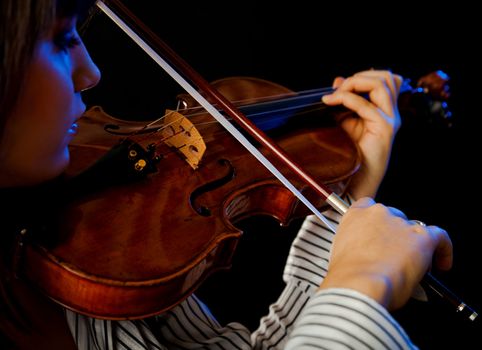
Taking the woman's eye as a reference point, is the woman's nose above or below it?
below

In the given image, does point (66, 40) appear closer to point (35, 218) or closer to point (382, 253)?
point (35, 218)

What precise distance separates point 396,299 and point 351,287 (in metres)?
0.07

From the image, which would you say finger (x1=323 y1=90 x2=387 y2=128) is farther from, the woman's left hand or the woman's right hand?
the woman's right hand

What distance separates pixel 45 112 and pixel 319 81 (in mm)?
Answer: 1096

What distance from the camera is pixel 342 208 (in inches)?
22.7

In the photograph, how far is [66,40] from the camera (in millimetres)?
456

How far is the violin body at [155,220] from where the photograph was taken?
48 centimetres

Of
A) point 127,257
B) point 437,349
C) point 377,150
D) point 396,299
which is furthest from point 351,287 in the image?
point 437,349

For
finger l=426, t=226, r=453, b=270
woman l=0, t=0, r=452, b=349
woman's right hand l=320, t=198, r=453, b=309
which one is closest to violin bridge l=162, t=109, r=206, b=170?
woman l=0, t=0, r=452, b=349

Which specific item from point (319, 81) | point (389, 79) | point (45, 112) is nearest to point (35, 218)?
point (45, 112)

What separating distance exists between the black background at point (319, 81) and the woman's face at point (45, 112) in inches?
25.4

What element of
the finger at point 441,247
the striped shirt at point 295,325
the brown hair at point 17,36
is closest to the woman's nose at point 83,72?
the brown hair at point 17,36

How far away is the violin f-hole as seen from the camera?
626mm

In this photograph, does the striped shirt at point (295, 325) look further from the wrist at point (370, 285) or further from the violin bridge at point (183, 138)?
the violin bridge at point (183, 138)
